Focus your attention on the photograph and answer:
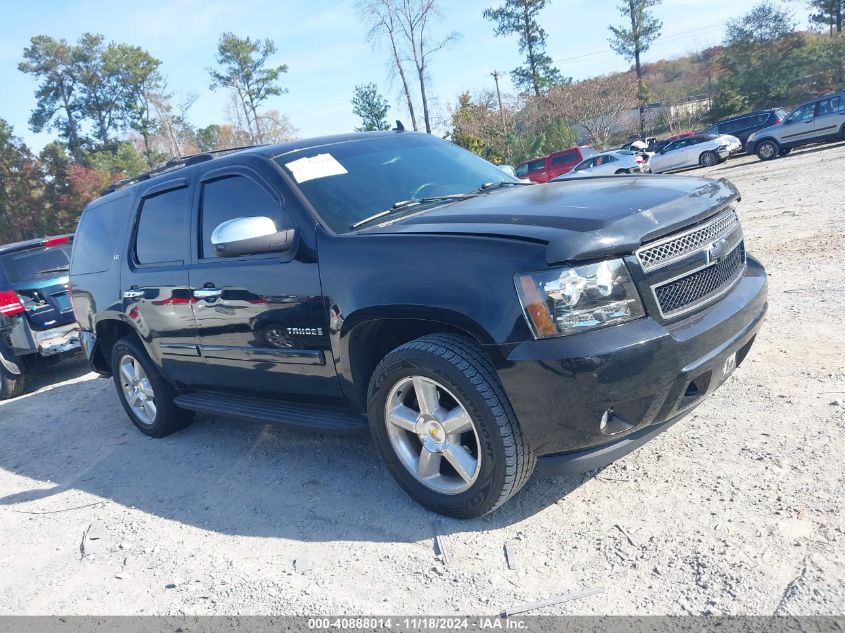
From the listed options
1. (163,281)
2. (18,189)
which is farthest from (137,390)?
(18,189)

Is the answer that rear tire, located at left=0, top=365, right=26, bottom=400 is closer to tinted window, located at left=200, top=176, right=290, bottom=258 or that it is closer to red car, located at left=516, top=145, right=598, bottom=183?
tinted window, located at left=200, top=176, right=290, bottom=258

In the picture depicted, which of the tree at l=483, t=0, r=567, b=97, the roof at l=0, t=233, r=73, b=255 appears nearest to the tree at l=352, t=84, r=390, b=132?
the tree at l=483, t=0, r=567, b=97

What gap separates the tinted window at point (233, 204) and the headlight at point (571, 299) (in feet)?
5.14

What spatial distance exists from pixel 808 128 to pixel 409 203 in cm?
2123

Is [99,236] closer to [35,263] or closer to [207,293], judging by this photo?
[207,293]

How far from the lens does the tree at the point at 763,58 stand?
42.1 m

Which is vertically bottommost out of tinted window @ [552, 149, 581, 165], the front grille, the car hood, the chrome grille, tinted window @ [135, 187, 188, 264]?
tinted window @ [552, 149, 581, 165]

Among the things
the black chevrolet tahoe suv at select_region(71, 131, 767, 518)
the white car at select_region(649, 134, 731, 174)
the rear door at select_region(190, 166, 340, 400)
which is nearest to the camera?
the black chevrolet tahoe suv at select_region(71, 131, 767, 518)

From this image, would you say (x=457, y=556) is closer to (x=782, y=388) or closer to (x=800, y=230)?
(x=782, y=388)

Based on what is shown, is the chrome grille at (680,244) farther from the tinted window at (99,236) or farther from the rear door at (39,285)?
the rear door at (39,285)

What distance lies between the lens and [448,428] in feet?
10.0

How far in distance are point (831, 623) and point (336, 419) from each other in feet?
7.67

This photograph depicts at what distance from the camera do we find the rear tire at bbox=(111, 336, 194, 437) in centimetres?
507

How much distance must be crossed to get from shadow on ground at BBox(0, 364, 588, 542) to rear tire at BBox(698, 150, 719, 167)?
2427cm
